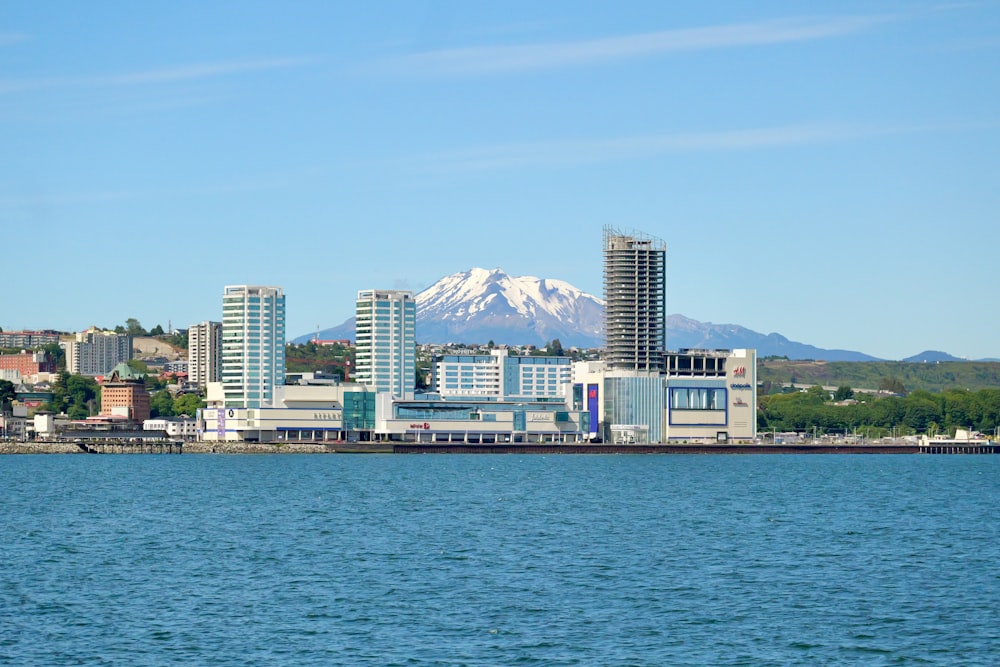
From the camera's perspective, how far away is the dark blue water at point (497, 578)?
119 feet

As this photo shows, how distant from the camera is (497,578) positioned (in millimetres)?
47531

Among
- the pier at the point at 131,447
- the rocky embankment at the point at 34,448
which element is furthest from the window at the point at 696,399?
the rocky embankment at the point at 34,448

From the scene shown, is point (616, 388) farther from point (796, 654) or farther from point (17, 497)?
point (796, 654)

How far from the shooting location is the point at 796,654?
116 feet

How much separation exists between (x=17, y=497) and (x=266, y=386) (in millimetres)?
108927

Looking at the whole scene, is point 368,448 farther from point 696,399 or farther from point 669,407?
point 696,399

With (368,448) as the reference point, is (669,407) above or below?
above

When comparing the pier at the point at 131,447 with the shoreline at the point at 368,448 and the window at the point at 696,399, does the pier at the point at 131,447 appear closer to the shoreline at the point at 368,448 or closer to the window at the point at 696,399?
the shoreline at the point at 368,448

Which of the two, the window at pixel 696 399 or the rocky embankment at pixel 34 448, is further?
the window at pixel 696 399

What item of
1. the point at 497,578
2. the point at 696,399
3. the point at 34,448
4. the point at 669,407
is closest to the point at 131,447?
the point at 34,448

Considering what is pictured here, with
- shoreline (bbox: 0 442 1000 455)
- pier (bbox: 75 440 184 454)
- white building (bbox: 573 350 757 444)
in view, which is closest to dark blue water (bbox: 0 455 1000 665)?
shoreline (bbox: 0 442 1000 455)

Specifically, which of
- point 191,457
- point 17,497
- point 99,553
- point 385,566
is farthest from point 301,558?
point 191,457

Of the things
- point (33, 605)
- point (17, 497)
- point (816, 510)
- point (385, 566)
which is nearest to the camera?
point (33, 605)

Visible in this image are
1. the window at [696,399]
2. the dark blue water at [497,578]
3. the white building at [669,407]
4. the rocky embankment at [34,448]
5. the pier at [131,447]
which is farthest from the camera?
the window at [696,399]
